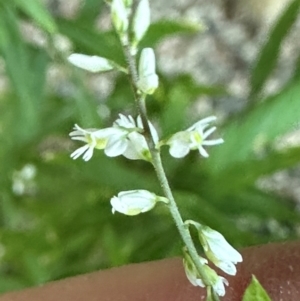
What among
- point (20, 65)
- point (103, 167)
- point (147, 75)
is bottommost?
point (103, 167)

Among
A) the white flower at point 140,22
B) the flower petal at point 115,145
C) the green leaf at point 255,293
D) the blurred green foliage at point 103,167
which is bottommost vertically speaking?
the blurred green foliage at point 103,167

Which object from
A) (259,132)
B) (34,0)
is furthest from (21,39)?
(259,132)

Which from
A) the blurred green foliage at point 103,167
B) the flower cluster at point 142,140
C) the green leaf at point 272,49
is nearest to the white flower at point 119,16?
the flower cluster at point 142,140

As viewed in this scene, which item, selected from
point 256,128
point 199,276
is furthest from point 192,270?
point 256,128

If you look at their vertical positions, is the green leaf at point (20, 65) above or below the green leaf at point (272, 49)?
above

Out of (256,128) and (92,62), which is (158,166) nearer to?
(92,62)

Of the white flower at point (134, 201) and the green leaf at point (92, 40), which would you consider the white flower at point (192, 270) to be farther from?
the green leaf at point (92, 40)

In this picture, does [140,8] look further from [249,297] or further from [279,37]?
[279,37]
